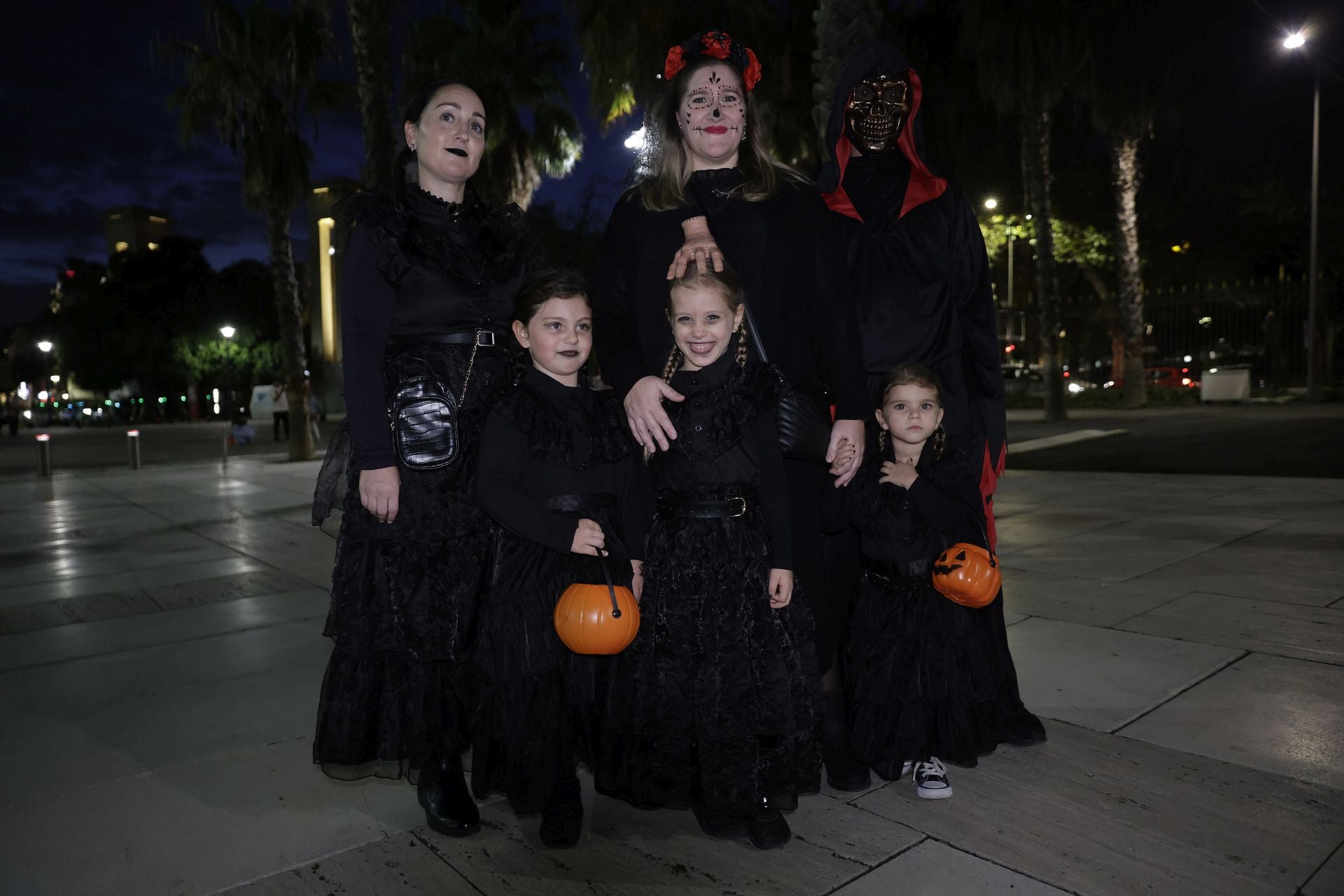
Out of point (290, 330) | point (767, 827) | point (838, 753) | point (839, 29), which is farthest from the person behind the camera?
point (290, 330)

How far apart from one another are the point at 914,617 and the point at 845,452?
25.4 inches

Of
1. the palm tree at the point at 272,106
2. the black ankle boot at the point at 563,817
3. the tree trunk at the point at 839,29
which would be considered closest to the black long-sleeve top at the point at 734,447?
the black ankle boot at the point at 563,817

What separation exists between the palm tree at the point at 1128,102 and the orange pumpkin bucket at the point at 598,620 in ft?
60.5

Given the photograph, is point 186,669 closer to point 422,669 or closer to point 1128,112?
point 422,669

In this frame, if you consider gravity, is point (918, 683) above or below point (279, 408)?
below

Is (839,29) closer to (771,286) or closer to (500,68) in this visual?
(771,286)

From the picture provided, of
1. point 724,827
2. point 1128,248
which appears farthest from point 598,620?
point 1128,248

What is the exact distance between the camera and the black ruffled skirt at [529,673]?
2607 mm

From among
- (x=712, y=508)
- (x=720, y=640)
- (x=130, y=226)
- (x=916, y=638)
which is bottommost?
(x=916, y=638)

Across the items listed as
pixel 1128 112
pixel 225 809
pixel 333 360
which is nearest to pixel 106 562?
pixel 225 809

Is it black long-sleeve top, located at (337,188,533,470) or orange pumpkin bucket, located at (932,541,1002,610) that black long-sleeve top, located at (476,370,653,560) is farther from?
orange pumpkin bucket, located at (932,541,1002,610)

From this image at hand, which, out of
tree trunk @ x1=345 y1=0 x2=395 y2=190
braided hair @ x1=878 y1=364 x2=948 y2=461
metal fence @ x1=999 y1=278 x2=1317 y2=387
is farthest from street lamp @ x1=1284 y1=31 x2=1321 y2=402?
braided hair @ x1=878 y1=364 x2=948 y2=461

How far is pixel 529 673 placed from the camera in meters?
2.59

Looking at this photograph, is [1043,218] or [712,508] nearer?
[712,508]
